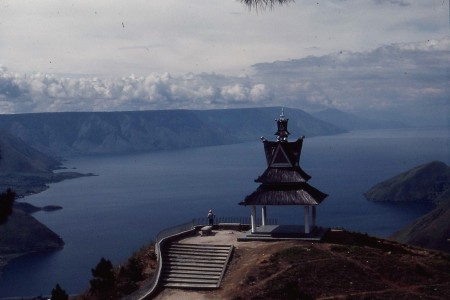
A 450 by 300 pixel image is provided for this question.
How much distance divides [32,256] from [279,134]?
12564 centimetres

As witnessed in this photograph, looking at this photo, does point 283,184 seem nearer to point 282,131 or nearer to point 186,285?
point 282,131

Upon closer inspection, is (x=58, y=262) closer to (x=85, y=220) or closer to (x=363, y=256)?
(x=85, y=220)

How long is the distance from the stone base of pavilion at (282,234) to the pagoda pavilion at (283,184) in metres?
0.48

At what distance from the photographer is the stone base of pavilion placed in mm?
44688

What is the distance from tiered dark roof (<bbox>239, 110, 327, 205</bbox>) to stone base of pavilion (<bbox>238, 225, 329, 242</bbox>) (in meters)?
2.44

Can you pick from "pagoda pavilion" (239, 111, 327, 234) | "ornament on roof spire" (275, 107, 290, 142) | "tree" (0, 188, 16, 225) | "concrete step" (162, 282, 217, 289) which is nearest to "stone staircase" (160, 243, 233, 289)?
"concrete step" (162, 282, 217, 289)

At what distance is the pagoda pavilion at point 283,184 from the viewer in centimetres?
4612

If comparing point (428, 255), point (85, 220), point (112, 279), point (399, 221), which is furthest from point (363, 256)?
point (85, 220)

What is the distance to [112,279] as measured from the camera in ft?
114

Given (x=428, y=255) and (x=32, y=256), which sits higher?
(x=428, y=255)

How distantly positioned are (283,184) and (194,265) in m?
10.9

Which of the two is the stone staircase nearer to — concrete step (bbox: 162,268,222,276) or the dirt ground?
concrete step (bbox: 162,268,222,276)

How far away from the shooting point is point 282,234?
149ft

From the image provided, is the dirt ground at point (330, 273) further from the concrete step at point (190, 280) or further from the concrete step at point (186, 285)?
the concrete step at point (190, 280)
